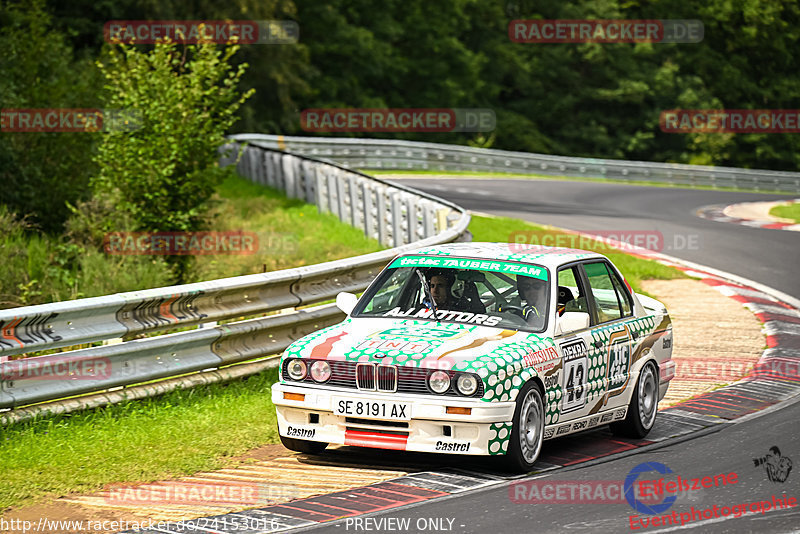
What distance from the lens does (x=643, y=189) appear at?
39.9 metres

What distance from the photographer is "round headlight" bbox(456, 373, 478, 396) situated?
774 centimetres

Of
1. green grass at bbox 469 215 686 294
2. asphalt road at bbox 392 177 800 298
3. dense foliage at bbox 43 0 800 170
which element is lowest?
asphalt road at bbox 392 177 800 298

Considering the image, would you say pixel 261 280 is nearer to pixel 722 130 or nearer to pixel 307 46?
pixel 307 46

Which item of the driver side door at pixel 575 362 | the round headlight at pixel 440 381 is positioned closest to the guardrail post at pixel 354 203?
the driver side door at pixel 575 362

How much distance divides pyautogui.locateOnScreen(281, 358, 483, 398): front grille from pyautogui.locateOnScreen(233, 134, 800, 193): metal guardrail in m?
32.1

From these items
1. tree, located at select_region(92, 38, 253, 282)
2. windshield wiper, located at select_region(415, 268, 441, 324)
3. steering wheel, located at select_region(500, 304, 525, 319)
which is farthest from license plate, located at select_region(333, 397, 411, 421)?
tree, located at select_region(92, 38, 253, 282)

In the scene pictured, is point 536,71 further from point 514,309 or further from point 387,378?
point 387,378

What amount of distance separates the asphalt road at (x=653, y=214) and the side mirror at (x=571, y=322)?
1005 cm

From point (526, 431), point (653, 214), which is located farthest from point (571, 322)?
point (653, 214)

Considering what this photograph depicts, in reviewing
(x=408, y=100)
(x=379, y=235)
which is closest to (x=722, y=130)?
(x=408, y=100)

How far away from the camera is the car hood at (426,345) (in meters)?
7.86

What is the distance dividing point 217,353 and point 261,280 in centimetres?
86

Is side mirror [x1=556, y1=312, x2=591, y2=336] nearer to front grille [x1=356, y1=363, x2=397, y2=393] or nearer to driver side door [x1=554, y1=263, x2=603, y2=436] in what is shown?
driver side door [x1=554, y1=263, x2=603, y2=436]

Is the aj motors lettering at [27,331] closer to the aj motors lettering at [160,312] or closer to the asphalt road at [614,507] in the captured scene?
the aj motors lettering at [160,312]
